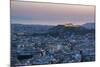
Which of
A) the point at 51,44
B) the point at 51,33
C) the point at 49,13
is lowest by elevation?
the point at 51,44

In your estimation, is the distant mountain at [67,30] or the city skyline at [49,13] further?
the distant mountain at [67,30]

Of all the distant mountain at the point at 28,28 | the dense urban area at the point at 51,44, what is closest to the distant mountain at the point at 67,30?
the dense urban area at the point at 51,44

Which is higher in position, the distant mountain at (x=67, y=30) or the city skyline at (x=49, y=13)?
the city skyline at (x=49, y=13)

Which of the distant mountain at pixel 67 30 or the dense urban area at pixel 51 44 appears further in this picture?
Answer: the distant mountain at pixel 67 30

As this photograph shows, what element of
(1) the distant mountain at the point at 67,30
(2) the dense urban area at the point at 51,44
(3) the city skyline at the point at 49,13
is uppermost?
(3) the city skyline at the point at 49,13

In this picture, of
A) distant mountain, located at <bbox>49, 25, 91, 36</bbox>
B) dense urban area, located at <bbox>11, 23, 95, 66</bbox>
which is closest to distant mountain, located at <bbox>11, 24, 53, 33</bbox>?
dense urban area, located at <bbox>11, 23, 95, 66</bbox>

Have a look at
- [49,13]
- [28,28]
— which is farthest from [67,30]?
[28,28]

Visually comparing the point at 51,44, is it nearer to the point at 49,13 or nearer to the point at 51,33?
the point at 51,33

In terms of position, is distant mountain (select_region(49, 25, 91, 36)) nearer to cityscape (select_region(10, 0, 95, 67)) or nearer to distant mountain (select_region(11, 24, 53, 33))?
cityscape (select_region(10, 0, 95, 67))

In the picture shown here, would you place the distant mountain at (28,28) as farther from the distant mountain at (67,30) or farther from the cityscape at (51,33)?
the distant mountain at (67,30)
